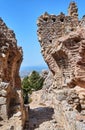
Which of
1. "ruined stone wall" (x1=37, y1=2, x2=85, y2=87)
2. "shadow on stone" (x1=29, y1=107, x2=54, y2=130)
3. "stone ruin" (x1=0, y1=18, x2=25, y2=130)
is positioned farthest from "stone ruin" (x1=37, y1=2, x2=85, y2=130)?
"stone ruin" (x1=0, y1=18, x2=25, y2=130)

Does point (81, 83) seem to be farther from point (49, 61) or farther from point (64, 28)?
point (64, 28)

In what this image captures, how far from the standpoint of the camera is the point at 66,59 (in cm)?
1880

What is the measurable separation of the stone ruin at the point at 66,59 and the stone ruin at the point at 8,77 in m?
2.68

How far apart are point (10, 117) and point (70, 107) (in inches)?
148

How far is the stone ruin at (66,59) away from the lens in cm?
1404

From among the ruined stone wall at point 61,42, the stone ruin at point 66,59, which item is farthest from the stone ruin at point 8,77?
the ruined stone wall at point 61,42

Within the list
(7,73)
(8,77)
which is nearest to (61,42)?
(7,73)

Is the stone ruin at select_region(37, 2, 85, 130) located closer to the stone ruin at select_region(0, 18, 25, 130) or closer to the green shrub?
the stone ruin at select_region(0, 18, 25, 130)

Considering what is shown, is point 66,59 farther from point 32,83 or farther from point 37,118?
point 32,83

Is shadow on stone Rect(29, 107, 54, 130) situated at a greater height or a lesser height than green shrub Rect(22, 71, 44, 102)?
lesser

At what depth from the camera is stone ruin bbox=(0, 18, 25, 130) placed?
14.8 metres

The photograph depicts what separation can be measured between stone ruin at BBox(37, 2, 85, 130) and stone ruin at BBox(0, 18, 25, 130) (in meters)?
2.68

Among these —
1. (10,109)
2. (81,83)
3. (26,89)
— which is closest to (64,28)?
(81,83)

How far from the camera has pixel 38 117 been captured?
65.2 feet
